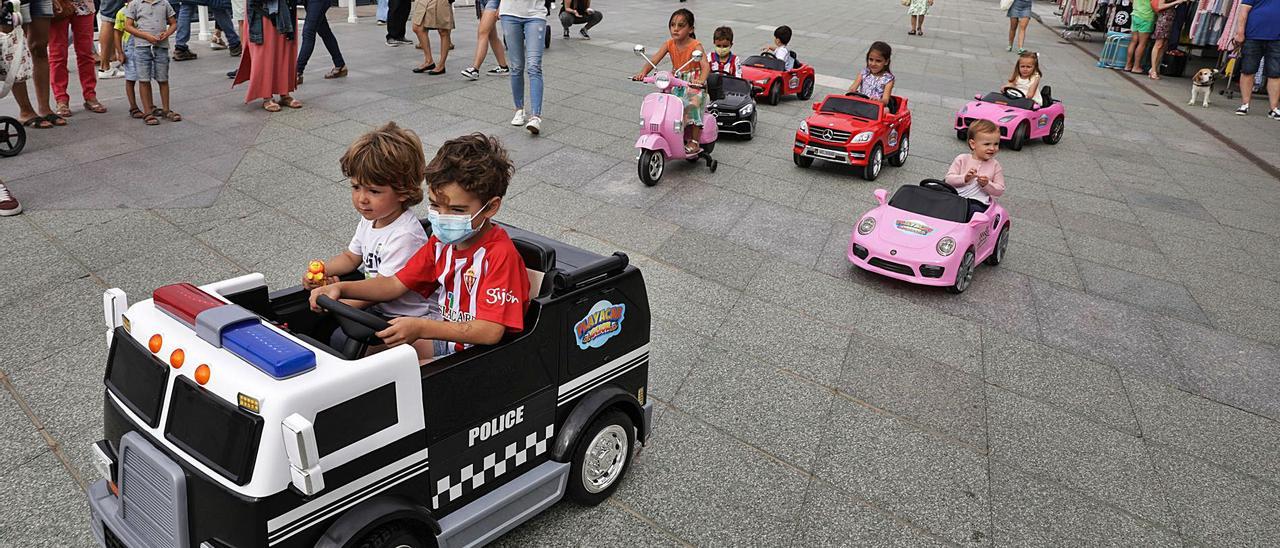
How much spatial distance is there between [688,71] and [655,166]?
128 cm

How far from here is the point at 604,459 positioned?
3.51 m

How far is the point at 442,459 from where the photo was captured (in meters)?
2.80

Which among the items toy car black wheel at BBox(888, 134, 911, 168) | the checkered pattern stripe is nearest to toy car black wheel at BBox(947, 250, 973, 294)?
toy car black wheel at BBox(888, 134, 911, 168)

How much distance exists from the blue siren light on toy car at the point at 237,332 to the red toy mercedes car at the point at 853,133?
6.92 meters

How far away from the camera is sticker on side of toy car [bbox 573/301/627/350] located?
127 inches

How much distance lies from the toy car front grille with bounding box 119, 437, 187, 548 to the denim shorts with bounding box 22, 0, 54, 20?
7167mm

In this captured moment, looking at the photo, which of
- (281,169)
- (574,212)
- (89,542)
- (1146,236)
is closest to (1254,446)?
(1146,236)

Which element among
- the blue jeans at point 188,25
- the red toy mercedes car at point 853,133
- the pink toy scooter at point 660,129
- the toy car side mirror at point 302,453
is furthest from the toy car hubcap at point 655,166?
the blue jeans at point 188,25

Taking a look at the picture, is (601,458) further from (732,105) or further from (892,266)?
(732,105)

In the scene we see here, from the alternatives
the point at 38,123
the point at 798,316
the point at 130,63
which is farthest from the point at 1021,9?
the point at 38,123

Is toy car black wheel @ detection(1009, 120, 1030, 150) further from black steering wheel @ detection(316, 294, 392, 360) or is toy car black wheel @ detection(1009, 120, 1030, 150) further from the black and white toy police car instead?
black steering wheel @ detection(316, 294, 392, 360)

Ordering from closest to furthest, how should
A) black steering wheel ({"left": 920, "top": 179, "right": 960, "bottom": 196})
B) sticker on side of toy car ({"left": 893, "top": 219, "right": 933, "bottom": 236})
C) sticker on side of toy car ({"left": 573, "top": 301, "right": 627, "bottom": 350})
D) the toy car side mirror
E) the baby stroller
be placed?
the toy car side mirror < sticker on side of toy car ({"left": 573, "top": 301, "right": 627, "bottom": 350}) < sticker on side of toy car ({"left": 893, "top": 219, "right": 933, "bottom": 236}) < black steering wheel ({"left": 920, "top": 179, "right": 960, "bottom": 196}) < the baby stroller

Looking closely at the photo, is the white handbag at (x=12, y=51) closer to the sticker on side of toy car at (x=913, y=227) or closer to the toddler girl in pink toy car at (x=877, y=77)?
the sticker on side of toy car at (x=913, y=227)

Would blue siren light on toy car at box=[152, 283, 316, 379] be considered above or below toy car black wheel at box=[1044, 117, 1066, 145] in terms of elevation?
above
